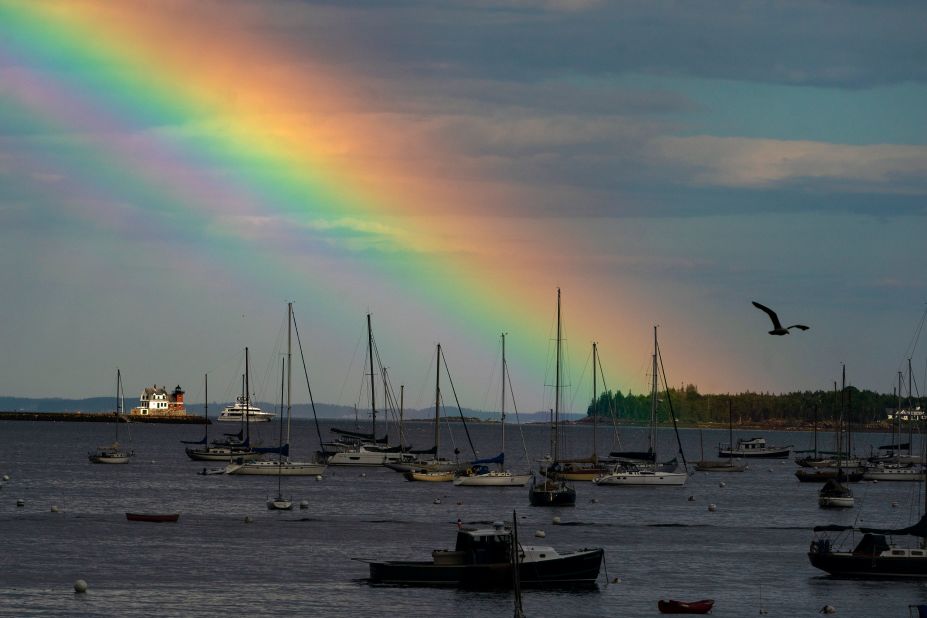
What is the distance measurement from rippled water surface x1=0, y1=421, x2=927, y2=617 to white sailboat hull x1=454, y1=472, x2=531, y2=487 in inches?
41.1

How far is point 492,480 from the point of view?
155 metres

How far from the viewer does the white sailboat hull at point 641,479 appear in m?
160

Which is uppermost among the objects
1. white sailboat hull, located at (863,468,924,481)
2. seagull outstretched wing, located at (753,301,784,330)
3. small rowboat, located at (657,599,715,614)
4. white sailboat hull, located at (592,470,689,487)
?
seagull outstretched wing, located at (753,301,784,330)

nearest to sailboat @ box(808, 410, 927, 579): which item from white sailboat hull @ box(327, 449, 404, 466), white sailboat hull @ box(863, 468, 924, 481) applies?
white sailboat hull @ box(863, 468, 924, 481)

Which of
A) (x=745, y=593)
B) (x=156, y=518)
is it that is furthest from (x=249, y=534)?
(x=745, y=593)

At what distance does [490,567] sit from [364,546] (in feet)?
79.8

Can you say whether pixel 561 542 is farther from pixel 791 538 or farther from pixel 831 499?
pixel 831 499

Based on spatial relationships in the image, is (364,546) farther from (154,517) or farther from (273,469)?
(273,469)

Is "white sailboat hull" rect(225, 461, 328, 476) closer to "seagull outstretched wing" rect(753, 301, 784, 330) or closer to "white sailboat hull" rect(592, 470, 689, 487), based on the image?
"white sailboat hull" rect(592, 470, 689, 487)

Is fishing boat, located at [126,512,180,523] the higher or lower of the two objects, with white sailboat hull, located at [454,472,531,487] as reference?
lower

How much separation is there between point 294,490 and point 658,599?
80662 mm

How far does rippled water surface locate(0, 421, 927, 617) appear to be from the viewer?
71.3 metres

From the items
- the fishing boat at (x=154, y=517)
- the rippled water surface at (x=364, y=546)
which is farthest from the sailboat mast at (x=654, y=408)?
the fishing boat at (x=154, y=517)

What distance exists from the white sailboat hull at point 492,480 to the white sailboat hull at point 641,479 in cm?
994
